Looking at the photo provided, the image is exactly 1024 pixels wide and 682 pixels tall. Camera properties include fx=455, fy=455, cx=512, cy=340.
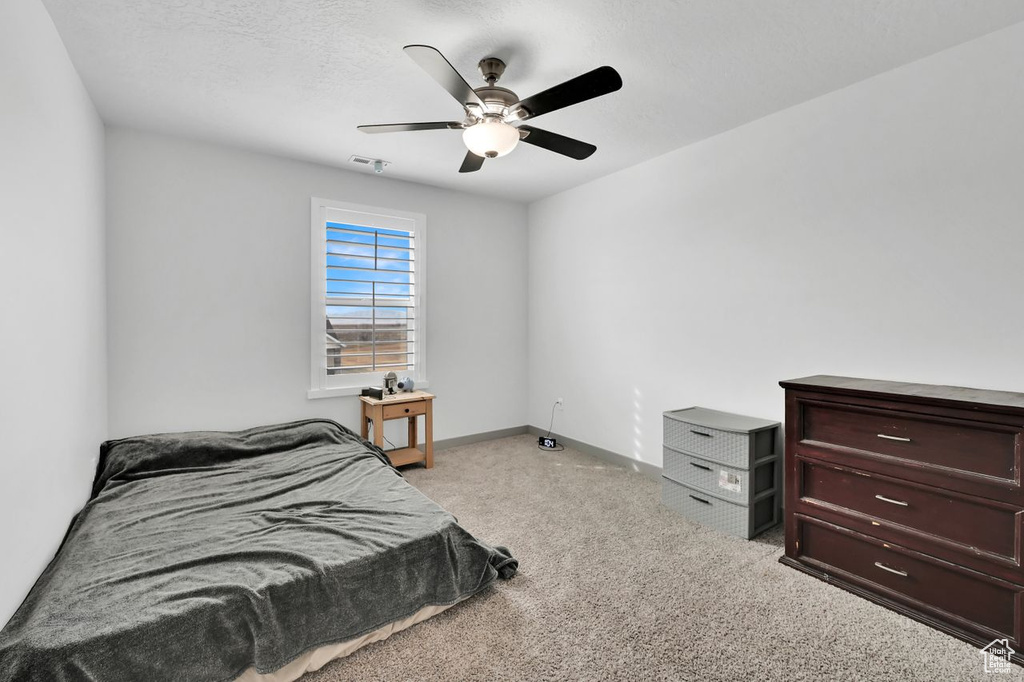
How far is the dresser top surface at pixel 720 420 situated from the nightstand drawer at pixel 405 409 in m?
2.06

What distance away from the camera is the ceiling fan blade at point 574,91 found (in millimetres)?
1817

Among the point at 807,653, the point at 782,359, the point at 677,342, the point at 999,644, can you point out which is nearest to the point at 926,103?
the point at 782,359

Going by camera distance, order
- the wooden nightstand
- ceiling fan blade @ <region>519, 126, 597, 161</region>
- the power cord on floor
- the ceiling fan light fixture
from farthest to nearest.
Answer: the power cord on floor
the wooden nightstand
ceiling fan blade @ <region>519, 126, 597, 161</region>
the ceiling fan light fixture

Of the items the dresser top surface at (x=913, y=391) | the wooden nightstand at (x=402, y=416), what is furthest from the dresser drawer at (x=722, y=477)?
the wooden nightstand at (x=402, y=416)

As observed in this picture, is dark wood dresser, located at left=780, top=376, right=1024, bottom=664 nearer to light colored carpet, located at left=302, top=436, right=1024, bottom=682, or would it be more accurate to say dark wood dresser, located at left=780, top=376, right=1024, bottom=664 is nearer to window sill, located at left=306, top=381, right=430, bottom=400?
light colored carpet, located at left=302, top=436, right=1024, bottom=682

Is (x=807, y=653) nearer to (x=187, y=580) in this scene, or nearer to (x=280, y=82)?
(x=187, y=580)

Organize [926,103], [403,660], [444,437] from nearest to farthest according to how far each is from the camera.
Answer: [403,660]
[926,103]
[444,437]

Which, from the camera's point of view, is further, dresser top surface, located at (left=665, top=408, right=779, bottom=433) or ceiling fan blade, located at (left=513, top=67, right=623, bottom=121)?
dresser top surface, located at (left=665, top=408, right=779, bottom=433)

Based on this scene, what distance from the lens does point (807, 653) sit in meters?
1.80

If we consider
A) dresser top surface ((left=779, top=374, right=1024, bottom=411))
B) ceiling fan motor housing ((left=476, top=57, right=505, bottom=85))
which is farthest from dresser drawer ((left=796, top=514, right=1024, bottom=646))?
ceiling fan motor housing ((left=476, top=57, right=505, bottom=85))

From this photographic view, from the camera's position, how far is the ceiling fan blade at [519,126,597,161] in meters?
2.40

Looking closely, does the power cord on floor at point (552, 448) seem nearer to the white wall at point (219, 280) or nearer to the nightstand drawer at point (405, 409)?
the white wall at point (219, 280)

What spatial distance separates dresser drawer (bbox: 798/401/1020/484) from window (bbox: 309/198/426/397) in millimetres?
3283

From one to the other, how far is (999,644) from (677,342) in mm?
2278
